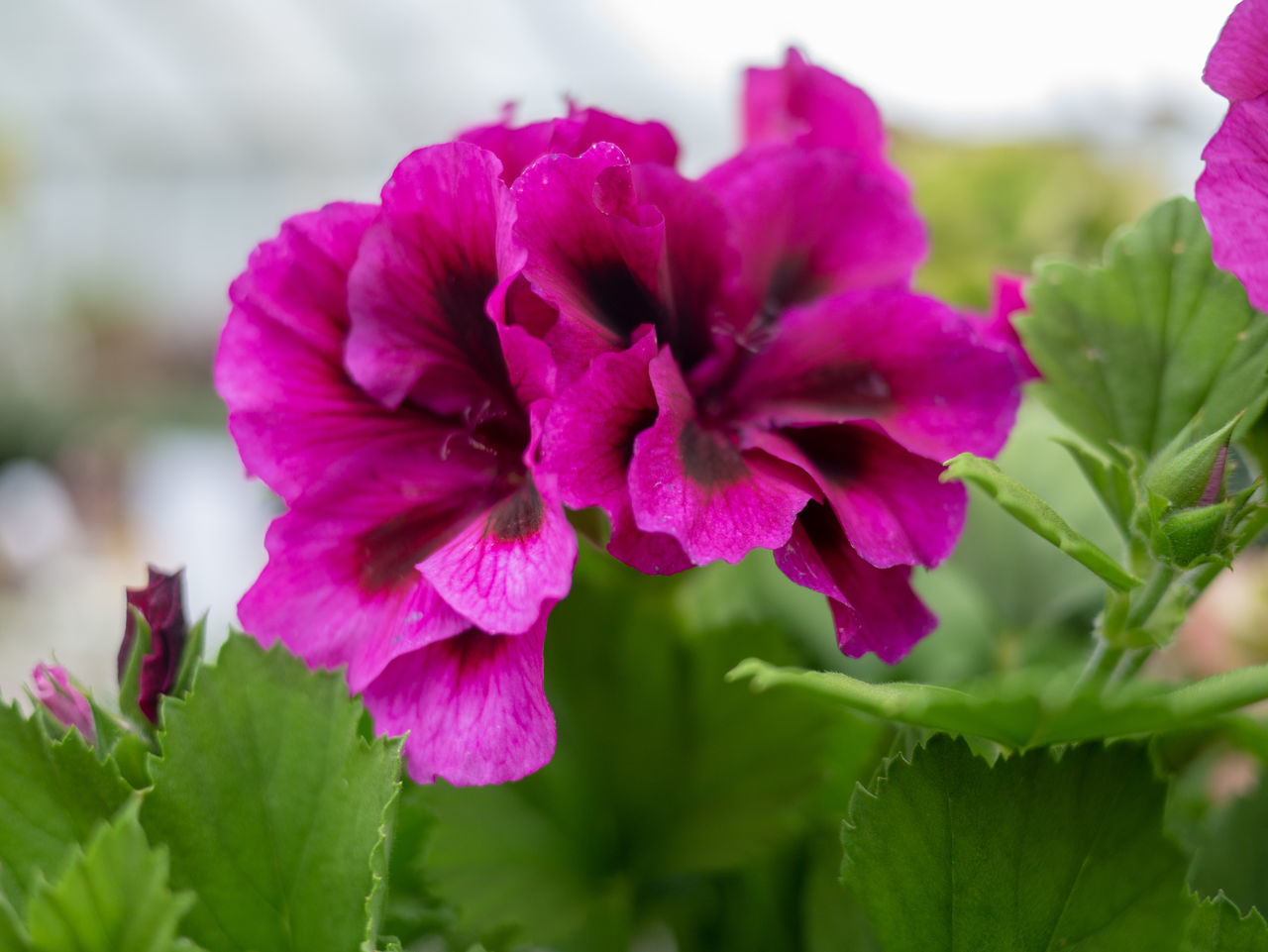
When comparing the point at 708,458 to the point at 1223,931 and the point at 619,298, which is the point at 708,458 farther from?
the point at 1223,931

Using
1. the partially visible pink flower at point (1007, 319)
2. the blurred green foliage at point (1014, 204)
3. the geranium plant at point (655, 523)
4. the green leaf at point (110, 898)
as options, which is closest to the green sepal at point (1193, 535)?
the geranium plant at point (655, 523)

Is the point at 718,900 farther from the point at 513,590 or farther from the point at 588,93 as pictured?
the point at 588,93

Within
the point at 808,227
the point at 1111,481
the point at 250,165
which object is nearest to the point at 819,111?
the point at 808,227

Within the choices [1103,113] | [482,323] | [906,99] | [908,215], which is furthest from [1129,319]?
[906,99]

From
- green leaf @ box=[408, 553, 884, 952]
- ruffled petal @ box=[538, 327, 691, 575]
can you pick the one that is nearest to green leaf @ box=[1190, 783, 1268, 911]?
green leaf @ box=[408, 553, 884, 952]

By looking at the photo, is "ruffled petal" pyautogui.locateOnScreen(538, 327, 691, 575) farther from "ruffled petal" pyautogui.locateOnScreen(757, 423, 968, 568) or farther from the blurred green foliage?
the blurred green foliage

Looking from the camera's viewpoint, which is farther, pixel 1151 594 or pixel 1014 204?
pixel 1014 204
